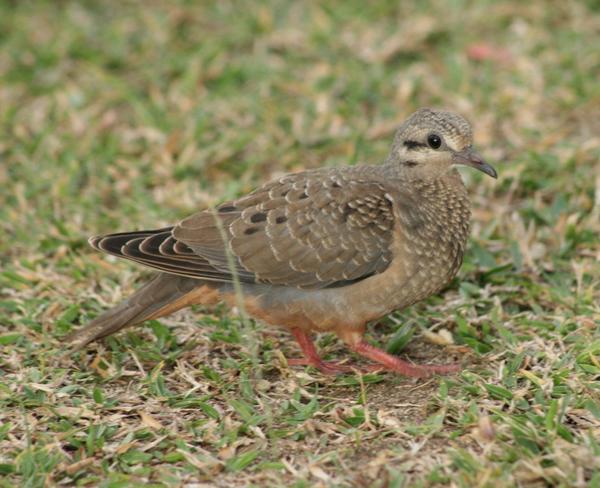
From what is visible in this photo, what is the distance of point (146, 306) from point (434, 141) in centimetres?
171

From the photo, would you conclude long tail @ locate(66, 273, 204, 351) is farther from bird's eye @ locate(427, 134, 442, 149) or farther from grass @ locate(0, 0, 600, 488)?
bird's eye @ locate(427, 134, 442, 149)

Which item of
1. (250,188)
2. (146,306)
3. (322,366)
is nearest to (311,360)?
(322,366)

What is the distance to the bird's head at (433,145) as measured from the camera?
500 cm

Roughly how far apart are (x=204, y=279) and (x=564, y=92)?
3.65 meters

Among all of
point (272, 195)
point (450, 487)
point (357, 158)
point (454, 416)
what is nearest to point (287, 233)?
point (272, 195)

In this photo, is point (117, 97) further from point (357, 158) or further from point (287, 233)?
point (287, 233)

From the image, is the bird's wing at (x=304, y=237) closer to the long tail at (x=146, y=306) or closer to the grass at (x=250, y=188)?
the long tail at (x=146, y=306)

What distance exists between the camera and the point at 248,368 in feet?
15.8

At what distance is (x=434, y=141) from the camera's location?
16.6 feet

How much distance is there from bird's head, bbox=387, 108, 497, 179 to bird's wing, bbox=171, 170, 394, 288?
29 centimetres

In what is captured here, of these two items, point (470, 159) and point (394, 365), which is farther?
point (470, 159)

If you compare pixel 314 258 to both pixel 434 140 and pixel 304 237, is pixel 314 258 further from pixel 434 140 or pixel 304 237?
pixel 434 140

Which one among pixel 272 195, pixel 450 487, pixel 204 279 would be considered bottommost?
pixel 450 487

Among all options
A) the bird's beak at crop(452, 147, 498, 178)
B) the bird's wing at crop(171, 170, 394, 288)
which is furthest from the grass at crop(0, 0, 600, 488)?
the bird's beak at crop(452, 147, 498, 178)
